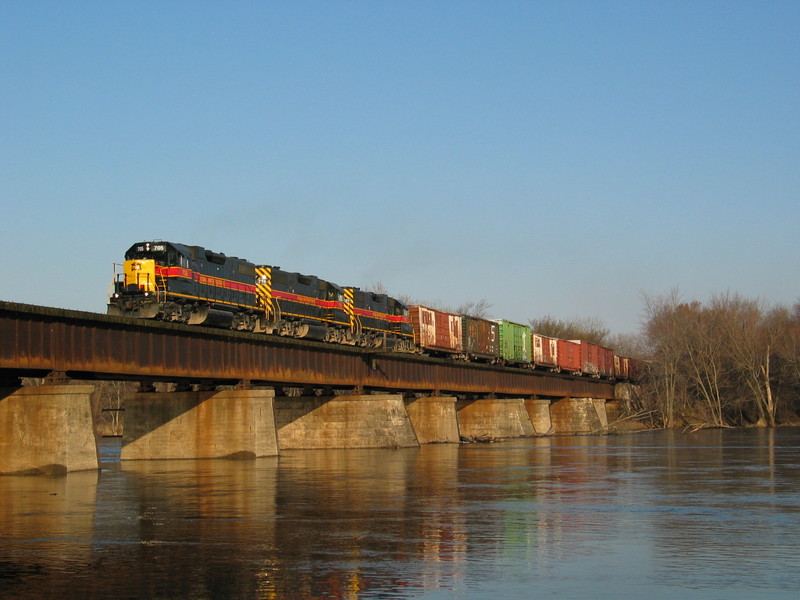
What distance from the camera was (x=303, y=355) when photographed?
5391cm

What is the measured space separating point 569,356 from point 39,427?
73.1 meters

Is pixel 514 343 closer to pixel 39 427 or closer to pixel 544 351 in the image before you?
pixel 544 351

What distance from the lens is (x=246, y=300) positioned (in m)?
51.7

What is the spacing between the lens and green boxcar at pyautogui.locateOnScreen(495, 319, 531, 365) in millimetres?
86688

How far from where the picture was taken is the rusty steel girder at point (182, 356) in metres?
35.1

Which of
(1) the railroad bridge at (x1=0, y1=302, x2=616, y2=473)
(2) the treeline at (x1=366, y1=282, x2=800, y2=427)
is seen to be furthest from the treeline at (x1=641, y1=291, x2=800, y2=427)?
(1) the railroad bridge at (x1=0, y1=302, x2=616, y2=473)

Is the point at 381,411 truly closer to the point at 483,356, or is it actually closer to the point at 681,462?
the point at 681,462

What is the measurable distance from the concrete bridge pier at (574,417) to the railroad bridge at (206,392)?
1866 cm

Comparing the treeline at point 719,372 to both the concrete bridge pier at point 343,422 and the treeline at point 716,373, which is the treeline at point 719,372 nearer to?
the treeline at point 716,373

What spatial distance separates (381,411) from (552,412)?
45127 millimetres

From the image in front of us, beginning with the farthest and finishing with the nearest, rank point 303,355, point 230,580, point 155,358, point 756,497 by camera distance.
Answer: point 303,355 → point 155,358 → point 756,497 → point 230,580

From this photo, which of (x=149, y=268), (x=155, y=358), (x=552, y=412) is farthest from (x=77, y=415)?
(x=552, y=412)

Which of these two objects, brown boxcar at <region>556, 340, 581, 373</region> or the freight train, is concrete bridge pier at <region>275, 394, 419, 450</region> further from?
brown boxcar at <region>556, 340, 581, 373</region>

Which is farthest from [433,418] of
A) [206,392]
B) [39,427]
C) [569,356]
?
[39,427]
